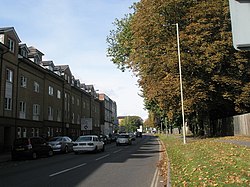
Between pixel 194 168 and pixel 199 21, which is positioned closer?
pixel 194 168

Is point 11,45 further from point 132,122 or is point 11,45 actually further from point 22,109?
point 132,122

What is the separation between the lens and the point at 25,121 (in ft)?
112

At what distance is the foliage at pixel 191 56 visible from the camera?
1093 inches

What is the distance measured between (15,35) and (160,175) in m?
26.1

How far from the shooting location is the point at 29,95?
36094 mm

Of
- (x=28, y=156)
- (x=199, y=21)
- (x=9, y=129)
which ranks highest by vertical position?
(x=199, y=21)

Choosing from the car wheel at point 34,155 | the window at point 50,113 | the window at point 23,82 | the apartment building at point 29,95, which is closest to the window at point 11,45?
the apartment building at point 29,95

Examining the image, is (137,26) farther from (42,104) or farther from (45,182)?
(45,182)

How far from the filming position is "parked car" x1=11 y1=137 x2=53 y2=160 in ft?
70.9

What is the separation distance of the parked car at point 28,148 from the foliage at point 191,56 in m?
12.0

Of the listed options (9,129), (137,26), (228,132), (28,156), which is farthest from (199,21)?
(9,129)

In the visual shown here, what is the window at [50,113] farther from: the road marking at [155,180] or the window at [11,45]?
the road marking at [155,180]

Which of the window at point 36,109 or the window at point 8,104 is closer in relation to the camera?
the window at point 8,104

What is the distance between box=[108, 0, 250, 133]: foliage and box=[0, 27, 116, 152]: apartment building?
41.2ft
